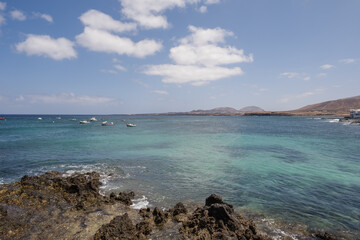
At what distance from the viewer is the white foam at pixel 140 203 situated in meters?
10.5

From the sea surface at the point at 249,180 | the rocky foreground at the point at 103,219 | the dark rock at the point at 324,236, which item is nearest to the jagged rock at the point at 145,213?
the rocky foreground at the point at 103,219

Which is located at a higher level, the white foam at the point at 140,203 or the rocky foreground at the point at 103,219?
the rocky foreground at the point at 103,219

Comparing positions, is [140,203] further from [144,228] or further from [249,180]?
[249,180]

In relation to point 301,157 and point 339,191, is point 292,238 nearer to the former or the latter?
point 339,191

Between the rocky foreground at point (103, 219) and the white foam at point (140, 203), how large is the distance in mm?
354

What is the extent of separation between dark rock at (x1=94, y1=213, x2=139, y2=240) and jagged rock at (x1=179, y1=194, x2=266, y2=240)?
2060 mm

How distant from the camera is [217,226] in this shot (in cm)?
792

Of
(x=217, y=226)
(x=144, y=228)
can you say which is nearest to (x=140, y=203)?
(x=144, y=228)

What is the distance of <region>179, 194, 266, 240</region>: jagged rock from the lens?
24.7 feet

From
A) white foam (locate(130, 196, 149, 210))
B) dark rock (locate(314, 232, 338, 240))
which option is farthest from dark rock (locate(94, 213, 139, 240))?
dark rock (locate(314, 232, 338, 240))

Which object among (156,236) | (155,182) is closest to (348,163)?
(155,182)

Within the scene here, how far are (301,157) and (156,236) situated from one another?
2109cm

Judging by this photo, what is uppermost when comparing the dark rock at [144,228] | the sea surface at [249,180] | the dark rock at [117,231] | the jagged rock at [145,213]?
the dark rock at [117,231]

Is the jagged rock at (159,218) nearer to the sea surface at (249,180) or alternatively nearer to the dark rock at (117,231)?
the dark rock at (117,231)
